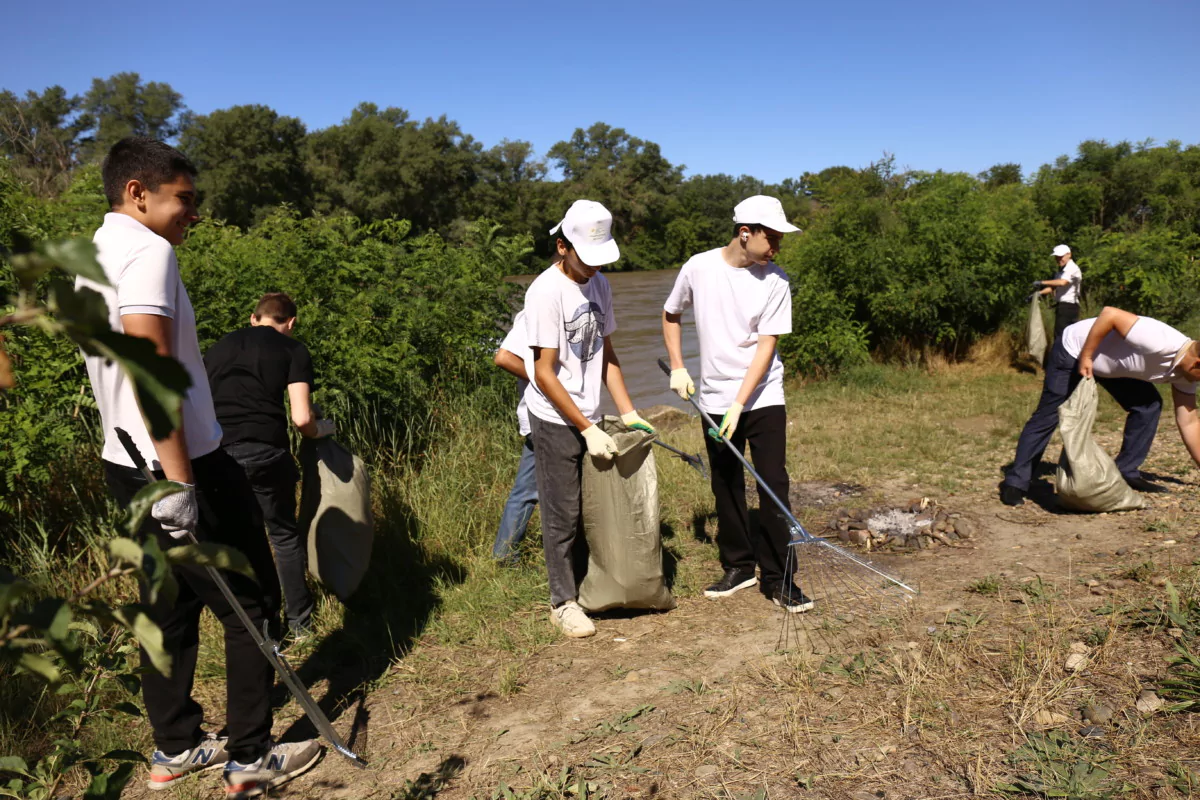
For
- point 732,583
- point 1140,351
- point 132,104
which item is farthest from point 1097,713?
point 132,104

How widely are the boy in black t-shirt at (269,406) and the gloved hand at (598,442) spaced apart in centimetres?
114

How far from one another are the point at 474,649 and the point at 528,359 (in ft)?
4.09

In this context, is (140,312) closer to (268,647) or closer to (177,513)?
(177,513)

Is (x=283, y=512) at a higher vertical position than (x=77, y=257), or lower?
lower

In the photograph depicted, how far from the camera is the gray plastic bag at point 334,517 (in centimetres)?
349

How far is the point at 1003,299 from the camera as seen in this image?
10242mm

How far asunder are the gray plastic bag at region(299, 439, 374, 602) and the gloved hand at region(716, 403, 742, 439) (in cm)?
158

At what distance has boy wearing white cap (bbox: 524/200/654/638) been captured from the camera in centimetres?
319

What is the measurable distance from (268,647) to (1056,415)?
469cm

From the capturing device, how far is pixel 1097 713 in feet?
8.40

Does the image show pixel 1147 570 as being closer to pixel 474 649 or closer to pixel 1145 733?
pixel 1145 733

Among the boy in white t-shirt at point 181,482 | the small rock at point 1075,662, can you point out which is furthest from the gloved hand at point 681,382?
the boy in white t-shirt at point 181,482

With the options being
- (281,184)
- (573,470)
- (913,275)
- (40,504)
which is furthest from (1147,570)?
(281,184)

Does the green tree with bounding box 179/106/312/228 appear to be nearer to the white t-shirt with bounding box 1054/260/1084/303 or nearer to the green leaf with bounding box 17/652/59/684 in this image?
the white t-shirt with bounding box 1054/260/1084/303
